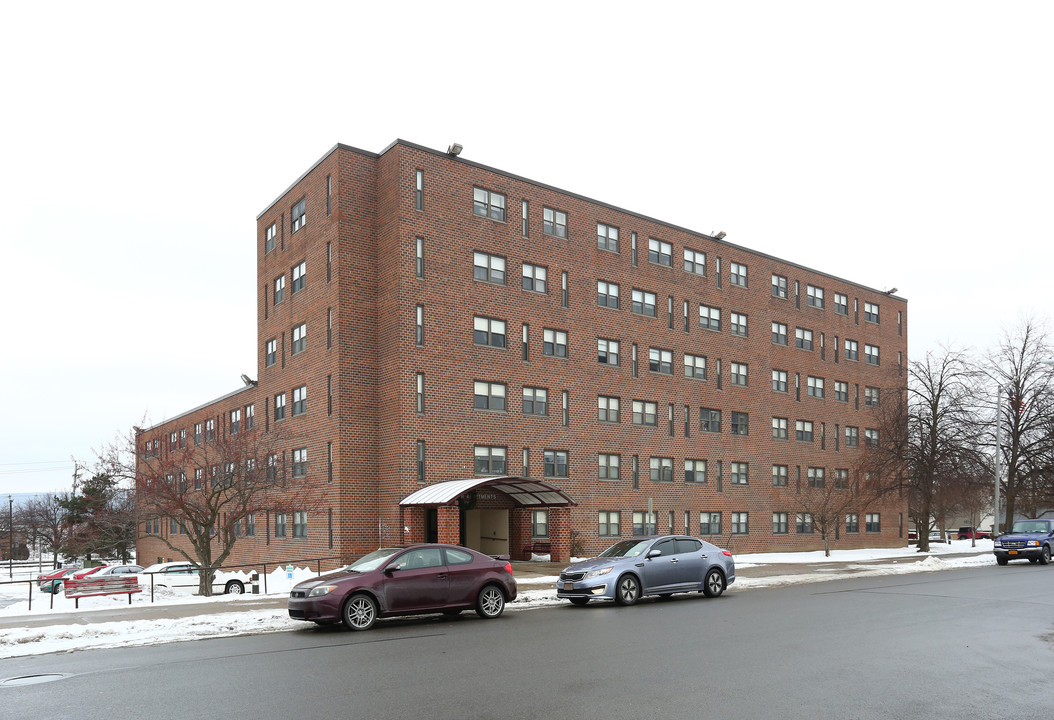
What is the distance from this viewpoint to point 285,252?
4147 cm

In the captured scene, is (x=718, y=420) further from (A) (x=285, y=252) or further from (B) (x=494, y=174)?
(A) (x=285, y=252)

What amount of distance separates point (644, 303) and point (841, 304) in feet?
61.1

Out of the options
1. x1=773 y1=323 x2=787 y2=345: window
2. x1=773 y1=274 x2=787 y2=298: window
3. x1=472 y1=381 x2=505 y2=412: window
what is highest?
x1=773 y1=274 x2=787 y2=298: window

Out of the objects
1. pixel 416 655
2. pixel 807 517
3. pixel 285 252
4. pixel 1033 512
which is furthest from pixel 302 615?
pixel 1033 512

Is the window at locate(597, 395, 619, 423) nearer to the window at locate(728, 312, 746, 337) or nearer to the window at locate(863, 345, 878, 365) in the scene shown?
the window at locate(728, 312, 746, 337)

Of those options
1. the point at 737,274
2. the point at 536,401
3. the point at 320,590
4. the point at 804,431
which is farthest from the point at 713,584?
the point at 804,431

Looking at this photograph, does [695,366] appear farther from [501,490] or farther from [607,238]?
[501,490]

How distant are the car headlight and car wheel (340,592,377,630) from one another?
37cm

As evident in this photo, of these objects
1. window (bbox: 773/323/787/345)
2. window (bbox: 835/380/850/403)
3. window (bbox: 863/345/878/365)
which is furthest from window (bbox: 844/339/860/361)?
window (bbox: 773/323/787/345)

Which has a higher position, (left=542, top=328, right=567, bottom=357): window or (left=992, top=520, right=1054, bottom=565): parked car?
(left=542, top=328, right=567, bottom=357): window

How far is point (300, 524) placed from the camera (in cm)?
3838

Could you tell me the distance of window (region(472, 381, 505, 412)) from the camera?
37.0m

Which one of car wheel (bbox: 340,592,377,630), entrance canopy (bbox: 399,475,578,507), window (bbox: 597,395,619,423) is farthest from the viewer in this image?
window (bbox: 597,395,619,423)

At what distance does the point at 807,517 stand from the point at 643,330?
1704cm
